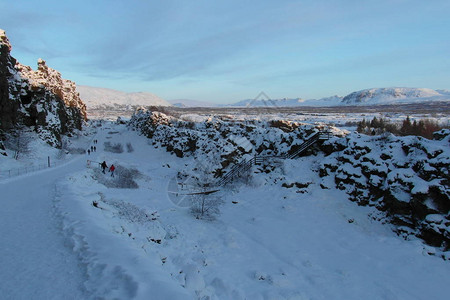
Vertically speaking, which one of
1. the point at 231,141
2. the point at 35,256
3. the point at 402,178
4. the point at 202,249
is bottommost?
the point at 202,249

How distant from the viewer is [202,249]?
1434 cm

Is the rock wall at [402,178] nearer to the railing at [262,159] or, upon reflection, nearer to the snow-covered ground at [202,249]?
the snow-covered ground at [202,249]

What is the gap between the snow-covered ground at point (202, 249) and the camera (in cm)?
774

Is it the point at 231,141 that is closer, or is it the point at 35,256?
the point at 35,256

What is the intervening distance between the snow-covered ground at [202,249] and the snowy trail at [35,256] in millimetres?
39

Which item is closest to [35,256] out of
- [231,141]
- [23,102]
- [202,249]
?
[202,249]

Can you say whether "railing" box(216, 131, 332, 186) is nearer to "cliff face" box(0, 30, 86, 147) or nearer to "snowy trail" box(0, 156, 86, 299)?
"snowy trail" box(0, 156, 86, 299)

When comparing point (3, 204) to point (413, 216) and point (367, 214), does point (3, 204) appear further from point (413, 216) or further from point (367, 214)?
point (413, 216)

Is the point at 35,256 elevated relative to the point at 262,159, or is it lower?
lower

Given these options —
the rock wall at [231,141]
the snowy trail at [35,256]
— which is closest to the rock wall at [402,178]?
the rock wall at [231,141]

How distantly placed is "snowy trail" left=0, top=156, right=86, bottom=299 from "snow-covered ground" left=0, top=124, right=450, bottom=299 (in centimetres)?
4

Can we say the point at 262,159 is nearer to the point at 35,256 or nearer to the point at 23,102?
the point at 35,256

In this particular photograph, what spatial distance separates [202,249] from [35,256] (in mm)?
8008

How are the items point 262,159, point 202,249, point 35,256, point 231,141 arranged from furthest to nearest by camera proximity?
1. point 231,141
2. point 262,159
3. point 202,249
4. point 35,256
